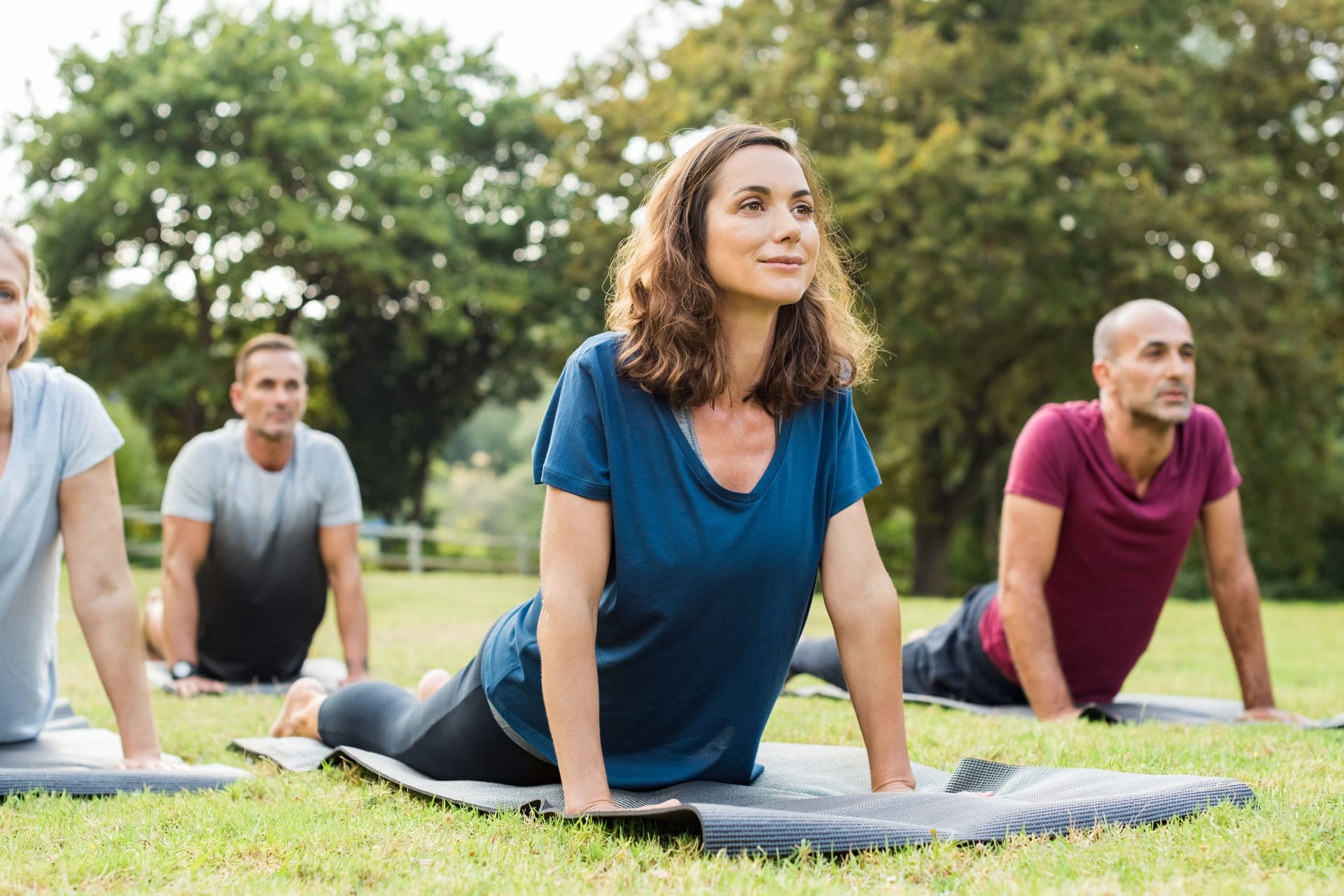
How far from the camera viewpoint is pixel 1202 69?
2128 cm

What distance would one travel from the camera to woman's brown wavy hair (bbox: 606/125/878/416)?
3.25 m

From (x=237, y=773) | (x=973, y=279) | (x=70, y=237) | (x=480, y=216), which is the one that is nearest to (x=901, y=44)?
(x=973, y=279)

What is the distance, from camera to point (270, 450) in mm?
7359

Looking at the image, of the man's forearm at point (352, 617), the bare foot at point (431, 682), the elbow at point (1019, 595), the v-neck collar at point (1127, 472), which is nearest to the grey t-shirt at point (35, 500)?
the bare foot at point (431, 682)

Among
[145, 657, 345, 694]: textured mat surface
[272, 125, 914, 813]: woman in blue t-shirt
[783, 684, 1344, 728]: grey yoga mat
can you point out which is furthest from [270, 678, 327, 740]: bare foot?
[783, 684, 1344, 728]: grey yoga mat

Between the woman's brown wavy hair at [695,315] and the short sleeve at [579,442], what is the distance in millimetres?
104

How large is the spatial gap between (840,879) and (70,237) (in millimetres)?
25500

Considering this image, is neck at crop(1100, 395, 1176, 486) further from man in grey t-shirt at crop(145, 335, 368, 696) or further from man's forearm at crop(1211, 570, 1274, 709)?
man in grey t-shirt at crop(145, 335, 368, 696)

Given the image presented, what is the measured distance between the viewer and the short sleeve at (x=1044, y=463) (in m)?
5.70

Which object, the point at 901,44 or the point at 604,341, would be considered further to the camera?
the point at 901,44

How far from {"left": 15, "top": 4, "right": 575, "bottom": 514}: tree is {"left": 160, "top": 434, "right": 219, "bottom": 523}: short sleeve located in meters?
17.3

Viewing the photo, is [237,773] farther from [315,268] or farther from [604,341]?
[315,268]

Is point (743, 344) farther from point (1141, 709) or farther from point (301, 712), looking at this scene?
point (1141, 709)

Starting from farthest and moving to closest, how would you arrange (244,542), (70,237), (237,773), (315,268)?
1. (315,268)
2. (70,237)
3. (244,542)
4. (237,773)
